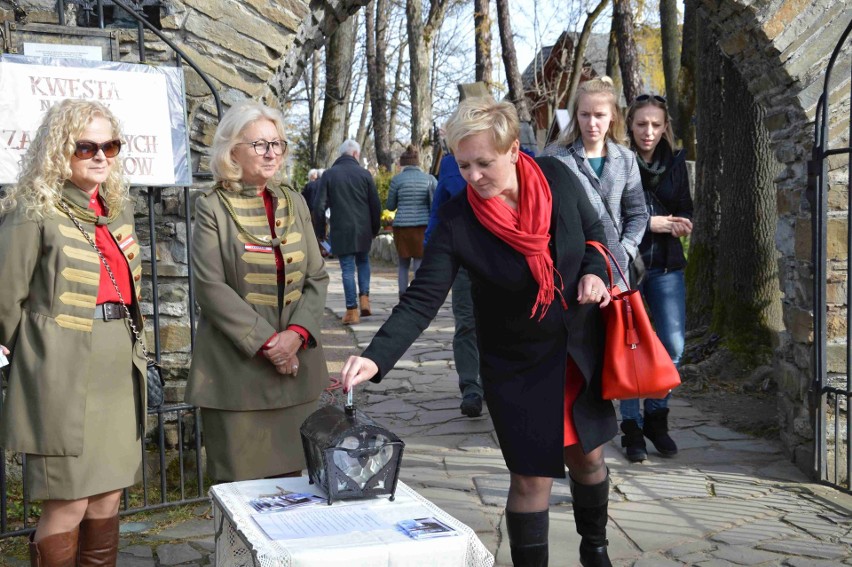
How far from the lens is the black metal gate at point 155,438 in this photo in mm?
4371

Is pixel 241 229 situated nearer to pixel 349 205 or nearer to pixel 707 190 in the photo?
pixel 707 190

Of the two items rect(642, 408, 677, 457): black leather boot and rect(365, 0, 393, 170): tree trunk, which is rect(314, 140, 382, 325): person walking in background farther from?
rect(365, 0, 393, 170): tree trunk

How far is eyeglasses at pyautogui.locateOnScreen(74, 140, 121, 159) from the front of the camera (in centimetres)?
317

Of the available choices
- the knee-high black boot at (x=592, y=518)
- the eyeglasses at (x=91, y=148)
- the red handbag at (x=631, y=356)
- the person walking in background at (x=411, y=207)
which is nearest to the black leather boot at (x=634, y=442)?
the knee-high black boot at (x=592, y=518)

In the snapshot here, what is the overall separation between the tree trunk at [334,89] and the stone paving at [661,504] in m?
12.2

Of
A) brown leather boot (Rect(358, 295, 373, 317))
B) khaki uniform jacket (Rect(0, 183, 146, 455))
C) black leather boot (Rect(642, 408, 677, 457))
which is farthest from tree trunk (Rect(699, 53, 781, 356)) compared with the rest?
khaki uniform jacket (Rect(0, 183, 146, 455))

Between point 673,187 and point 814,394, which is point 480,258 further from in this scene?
point 814,394

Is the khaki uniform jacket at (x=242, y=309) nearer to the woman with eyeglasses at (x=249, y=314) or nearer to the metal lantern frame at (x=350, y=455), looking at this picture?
the woman with eyeglasses at (x=249, y=314)

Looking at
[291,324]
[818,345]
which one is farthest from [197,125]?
[818,345]

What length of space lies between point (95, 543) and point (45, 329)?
0.76 metres

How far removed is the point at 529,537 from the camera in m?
3.11

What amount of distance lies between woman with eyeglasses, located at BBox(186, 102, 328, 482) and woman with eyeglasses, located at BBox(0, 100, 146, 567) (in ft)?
1.31

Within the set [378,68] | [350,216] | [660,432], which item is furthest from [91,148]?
[378,68]

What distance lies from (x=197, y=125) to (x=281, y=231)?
4.48 feet
